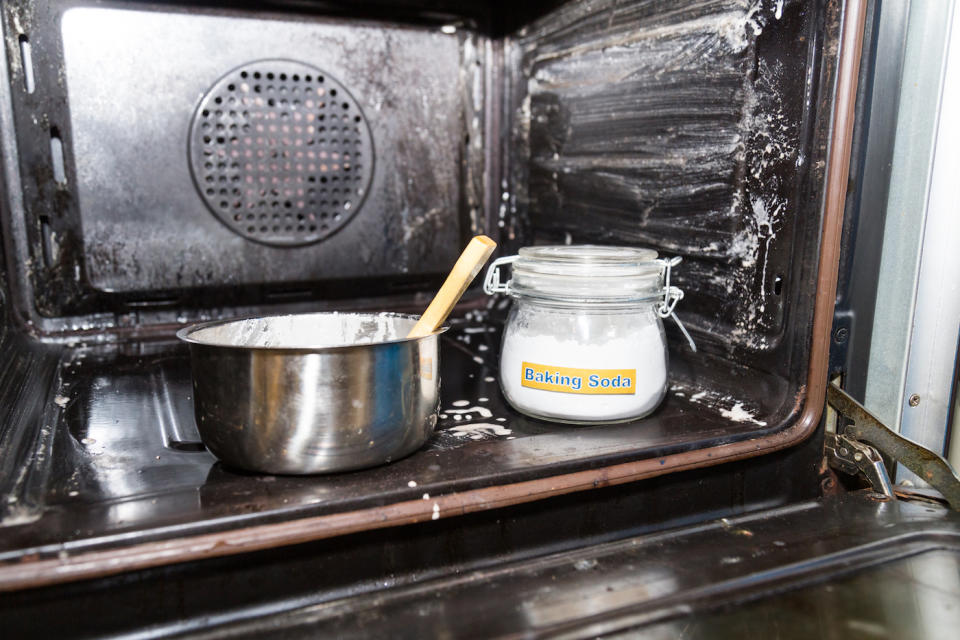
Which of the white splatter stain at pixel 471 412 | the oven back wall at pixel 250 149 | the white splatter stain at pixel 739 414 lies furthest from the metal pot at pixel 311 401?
the oven back wall at pixel 250 149

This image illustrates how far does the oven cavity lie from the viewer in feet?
3.37

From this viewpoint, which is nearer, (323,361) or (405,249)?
(323,361)

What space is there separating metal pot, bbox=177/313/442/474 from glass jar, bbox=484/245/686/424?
15 cm

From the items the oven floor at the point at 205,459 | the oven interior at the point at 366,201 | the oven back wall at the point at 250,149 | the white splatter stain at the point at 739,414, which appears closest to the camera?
the oven floor at the point at 205,459

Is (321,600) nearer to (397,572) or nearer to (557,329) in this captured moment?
(397,572)

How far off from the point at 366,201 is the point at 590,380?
1.95ft

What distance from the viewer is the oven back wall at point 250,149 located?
0.97m

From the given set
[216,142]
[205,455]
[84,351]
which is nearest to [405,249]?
[216,142]

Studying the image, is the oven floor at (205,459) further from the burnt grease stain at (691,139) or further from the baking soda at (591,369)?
the burnt grease stain at (691,139)

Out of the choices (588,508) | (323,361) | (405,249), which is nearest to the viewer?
(323,361)

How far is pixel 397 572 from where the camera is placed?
1.86 ft

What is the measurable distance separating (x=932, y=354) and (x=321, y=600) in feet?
2.17

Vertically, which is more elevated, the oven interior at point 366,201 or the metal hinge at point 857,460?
the oven interior at point 366,201

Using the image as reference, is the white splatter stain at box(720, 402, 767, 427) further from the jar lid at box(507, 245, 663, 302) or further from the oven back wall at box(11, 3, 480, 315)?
the oven back wall at box(11, 3, 480, 315)
